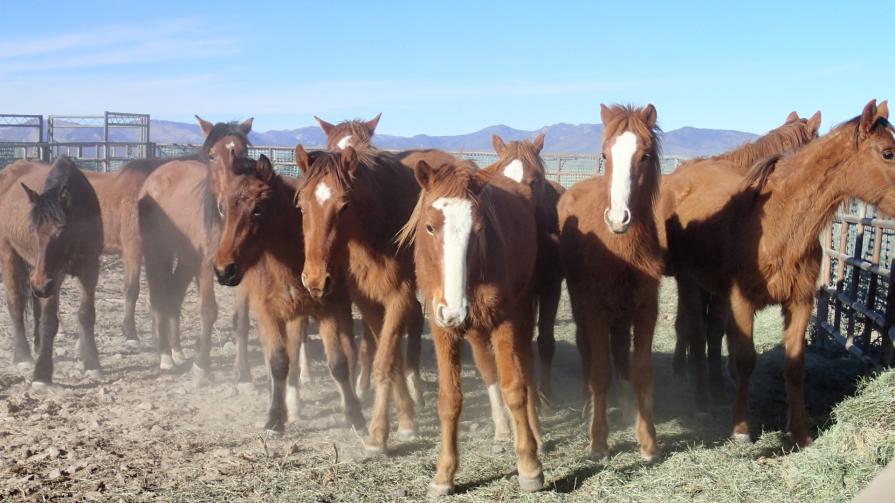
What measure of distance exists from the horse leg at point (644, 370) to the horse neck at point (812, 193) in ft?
3.40

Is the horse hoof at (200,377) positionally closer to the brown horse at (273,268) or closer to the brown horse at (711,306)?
the brown horse at (273,268)

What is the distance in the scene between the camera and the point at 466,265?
12.8 ft

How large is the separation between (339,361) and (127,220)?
13.8ft

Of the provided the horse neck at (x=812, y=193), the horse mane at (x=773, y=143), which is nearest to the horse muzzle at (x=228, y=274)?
the horse neck at (x=812, y=193)

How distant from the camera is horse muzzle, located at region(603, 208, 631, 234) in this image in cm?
470

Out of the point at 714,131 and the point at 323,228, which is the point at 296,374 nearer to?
the point at 323,228

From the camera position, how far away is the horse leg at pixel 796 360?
16.8 ft

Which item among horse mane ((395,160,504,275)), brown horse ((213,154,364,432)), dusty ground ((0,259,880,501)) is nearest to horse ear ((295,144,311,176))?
brown horse ((213,154,364,432))

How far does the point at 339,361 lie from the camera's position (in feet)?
18.1

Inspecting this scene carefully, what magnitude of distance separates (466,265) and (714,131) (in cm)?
9749

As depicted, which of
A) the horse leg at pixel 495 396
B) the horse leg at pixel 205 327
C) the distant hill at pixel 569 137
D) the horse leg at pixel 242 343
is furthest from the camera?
the distant hill at pixel 569 137

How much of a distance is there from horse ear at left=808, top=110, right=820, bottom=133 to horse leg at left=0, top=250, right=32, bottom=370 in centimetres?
764

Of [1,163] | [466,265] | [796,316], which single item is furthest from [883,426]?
[1,163]

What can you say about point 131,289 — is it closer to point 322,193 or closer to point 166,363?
point 166,363
